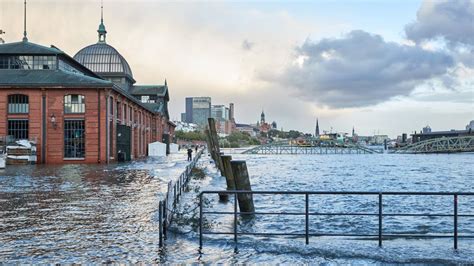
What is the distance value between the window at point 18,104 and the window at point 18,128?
88 centimetres

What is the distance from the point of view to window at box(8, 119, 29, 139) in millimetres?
48247

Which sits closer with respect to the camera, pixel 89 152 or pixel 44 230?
pixel 44 230

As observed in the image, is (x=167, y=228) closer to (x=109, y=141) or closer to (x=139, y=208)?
(x=139, y=208)

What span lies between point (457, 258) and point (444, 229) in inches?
264

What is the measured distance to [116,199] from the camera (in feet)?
62.2

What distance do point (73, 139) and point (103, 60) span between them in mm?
45452

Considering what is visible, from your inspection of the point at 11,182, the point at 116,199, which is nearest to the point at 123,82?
the point at 11,182

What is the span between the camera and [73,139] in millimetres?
48625

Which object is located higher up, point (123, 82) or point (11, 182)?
point (123, 82)

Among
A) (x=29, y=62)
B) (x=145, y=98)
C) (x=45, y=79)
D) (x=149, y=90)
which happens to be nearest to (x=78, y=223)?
(x=45, y=79)

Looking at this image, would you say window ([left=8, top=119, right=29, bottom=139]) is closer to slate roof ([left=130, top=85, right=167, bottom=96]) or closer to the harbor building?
the harbor building

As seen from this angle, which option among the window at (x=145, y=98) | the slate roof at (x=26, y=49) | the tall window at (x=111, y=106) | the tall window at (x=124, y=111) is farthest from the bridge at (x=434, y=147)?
the slate roof at (x=26, y=49)

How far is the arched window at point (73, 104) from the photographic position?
48.6m

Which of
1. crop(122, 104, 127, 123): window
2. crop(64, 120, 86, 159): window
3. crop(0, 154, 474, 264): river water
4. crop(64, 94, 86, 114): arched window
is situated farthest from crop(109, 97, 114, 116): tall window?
crop(0, 154, 474, 264): river water
